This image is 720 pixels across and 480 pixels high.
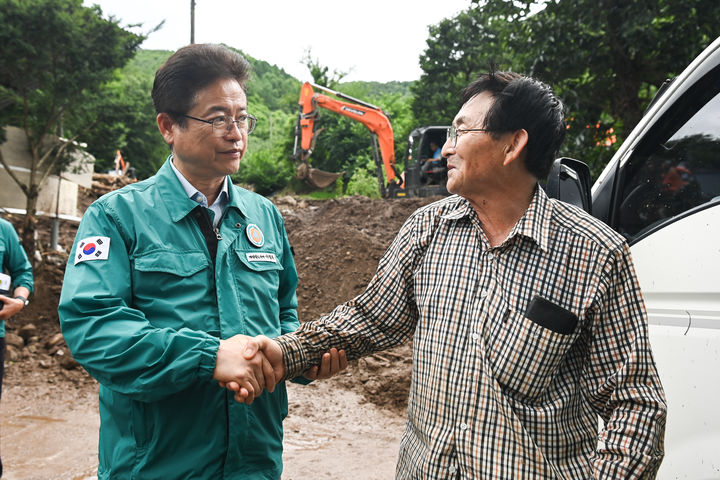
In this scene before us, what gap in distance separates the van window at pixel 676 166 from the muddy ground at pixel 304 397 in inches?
124

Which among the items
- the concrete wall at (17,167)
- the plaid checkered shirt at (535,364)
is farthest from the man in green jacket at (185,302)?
the concrete wall at (17,167)

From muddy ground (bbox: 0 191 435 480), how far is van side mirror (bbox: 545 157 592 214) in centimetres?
314

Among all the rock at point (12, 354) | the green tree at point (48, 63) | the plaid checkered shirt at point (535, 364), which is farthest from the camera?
the green tree at point (48, 63)

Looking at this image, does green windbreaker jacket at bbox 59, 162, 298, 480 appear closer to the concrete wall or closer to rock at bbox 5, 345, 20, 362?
rock at bbox 5, 345, 20, 362

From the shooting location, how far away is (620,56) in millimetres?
8523

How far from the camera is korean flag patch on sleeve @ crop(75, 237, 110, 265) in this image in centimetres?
188

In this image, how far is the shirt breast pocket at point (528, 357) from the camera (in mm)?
1664

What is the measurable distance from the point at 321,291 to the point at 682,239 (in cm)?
725

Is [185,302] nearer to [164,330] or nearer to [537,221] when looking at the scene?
[164,330]

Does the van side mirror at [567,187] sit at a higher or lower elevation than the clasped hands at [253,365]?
higher

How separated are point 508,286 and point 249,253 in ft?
3.09

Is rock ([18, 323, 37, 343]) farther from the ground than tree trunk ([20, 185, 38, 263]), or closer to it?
closer to it

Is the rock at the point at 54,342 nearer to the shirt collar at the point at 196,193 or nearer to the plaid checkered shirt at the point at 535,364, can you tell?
the shirt collar at the point at 196,193

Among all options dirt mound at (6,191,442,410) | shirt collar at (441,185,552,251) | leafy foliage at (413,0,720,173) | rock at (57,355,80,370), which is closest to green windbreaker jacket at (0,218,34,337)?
dirt mound at (6,191,442,410)
